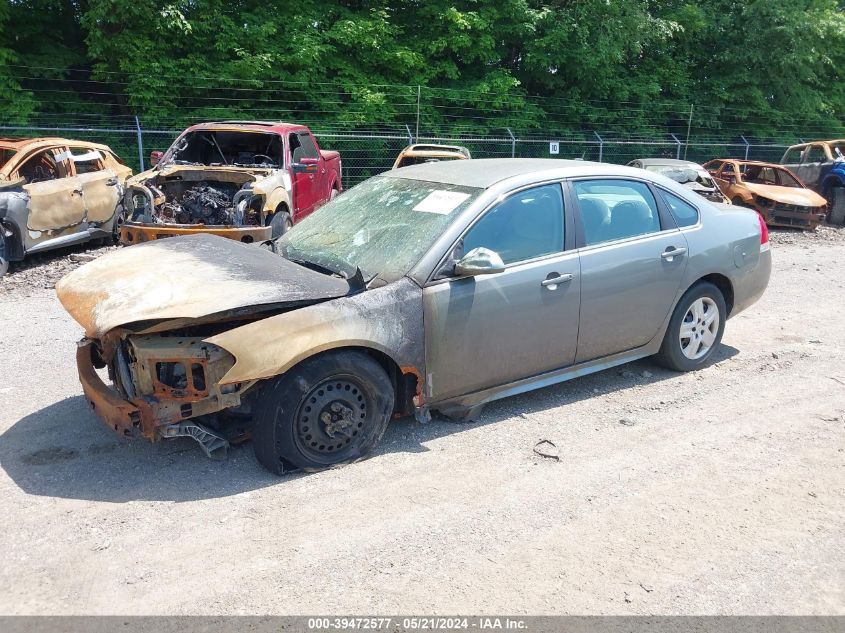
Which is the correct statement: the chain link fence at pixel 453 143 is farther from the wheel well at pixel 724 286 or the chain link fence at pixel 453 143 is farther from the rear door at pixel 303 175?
the wheel well at pixel 724 286

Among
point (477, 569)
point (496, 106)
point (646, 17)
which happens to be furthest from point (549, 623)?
point (646, 17)

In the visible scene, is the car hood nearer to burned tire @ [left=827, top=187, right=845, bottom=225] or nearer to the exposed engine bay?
burned tire @ [left=827, top=187, right=845, bottom=225]

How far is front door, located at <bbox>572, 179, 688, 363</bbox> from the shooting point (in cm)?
512

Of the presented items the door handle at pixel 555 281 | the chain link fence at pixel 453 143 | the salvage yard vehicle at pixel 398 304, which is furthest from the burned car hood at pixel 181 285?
the chain link fence at pixel 453 143

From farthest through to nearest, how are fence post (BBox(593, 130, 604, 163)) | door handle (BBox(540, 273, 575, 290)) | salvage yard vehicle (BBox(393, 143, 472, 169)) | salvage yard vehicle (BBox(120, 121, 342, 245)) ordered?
fence post (BBox(593, 130, 604, 163)) → salvage yard vehicle (BBox(393, 143, 472, 169)) → salvage yard vehicle (BBox(120, 121, 342, 245)) → door handle (BBox(540, 273, 575, 290))

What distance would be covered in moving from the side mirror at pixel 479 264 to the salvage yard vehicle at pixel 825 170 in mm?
15116

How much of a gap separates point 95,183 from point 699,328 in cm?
844

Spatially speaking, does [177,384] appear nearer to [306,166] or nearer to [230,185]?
[230,185]

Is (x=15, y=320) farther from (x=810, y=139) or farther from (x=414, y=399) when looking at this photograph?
(x=810, y=139)

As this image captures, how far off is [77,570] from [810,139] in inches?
1118

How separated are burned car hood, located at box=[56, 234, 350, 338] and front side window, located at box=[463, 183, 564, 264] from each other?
97 cm

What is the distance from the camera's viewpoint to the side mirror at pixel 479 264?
4395 millimetres

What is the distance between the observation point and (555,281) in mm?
4863

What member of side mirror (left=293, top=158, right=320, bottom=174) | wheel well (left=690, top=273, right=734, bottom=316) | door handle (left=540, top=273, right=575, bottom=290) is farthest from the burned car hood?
side mirror (left=293, top=158, right=320, bottom=174)
